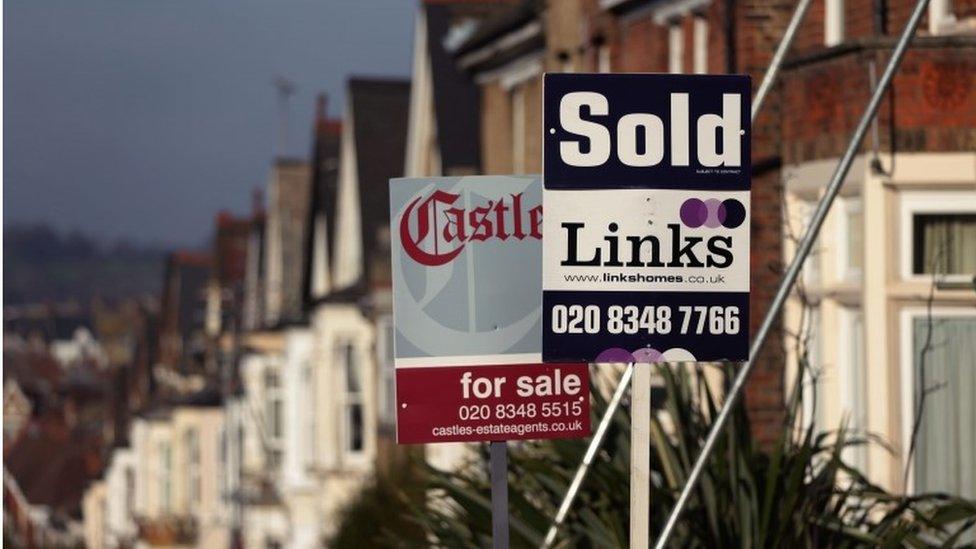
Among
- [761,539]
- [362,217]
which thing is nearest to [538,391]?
[761,539]

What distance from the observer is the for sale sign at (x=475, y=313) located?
28.9 ft

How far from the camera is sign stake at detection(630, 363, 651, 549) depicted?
837 cm

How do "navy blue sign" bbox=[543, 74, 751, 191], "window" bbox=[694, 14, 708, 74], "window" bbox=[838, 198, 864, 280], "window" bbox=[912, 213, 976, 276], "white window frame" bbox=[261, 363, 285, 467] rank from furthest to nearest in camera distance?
1. "white window frame" bbox=[261, 363, 285, 467]
2. "window" bbox=[694, 14, 708, 74]
3. "window" bbox=[838, 198, 864, 280]
4. "window" bbox=[912, 213, 976, 276]
5. "navy blue sign" bbox=[543, 74, 751, 191]

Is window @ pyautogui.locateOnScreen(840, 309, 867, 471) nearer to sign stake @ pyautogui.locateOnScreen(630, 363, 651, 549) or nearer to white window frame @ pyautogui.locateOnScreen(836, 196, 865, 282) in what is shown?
white window frame @ pyautogui.locateOnScreen(836, 196, 865, 282)

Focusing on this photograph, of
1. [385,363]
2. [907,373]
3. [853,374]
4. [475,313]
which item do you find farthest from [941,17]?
[385,363]

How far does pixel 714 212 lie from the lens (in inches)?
336

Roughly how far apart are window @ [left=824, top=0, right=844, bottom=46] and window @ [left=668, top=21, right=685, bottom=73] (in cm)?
323

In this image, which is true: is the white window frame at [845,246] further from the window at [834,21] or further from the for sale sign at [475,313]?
the for sale sign at [475,313]

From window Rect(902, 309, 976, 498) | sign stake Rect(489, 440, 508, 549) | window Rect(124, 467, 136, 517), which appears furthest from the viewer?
window Rect(124, 467, 136, 517)

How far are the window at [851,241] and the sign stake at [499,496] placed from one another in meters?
5.90

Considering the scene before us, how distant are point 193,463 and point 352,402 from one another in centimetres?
2010

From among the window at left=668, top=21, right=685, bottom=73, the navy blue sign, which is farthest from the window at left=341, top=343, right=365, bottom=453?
the navy blue sign

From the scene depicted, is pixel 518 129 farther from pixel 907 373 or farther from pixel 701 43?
pixel 907 373

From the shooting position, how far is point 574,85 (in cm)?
850
